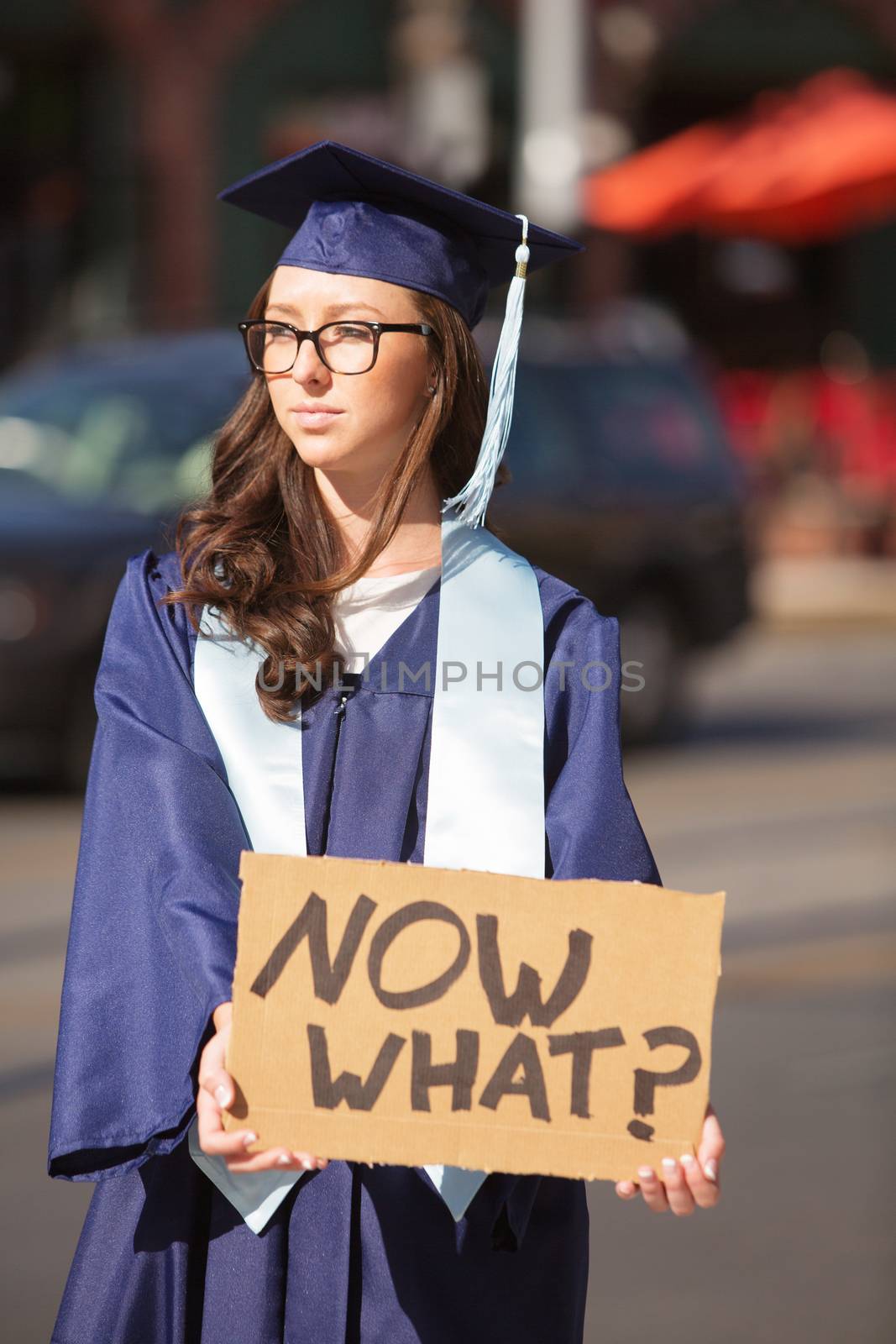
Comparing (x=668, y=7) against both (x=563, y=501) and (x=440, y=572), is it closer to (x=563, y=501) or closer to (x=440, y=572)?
(x=563, y=501)

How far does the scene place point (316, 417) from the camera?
2.38 m

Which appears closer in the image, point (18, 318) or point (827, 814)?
point (827, 814)

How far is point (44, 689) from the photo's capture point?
7922 millimetres

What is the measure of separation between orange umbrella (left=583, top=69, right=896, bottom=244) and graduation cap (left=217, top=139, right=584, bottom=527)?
1278 cm

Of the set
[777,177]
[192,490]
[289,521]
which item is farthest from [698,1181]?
[777,177]

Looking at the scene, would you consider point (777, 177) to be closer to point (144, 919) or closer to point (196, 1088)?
point (144, 919)

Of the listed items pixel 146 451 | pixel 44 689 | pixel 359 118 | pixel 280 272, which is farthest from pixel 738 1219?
pixel 359 118

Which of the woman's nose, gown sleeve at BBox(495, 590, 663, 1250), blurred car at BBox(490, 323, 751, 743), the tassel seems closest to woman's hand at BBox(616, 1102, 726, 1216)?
gown sleeve at BBox(495, 590, 663, 1250)

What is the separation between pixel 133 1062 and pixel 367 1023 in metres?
0.33

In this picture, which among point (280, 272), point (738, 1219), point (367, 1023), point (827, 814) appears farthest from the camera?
point (827, 814)

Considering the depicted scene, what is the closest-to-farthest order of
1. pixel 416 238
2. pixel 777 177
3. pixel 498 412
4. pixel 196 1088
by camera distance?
1. pixel 196 1088
2. pixel 416 238
3. pixel 498 412
4. pixel 777 177

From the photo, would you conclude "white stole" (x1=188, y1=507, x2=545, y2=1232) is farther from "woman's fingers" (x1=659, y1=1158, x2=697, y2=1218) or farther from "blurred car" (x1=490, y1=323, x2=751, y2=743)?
"blurred car" (x1=490, y1=323, x2=751, y2=743)

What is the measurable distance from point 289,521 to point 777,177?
Result: 1440cm

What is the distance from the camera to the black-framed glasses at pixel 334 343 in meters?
2.37
